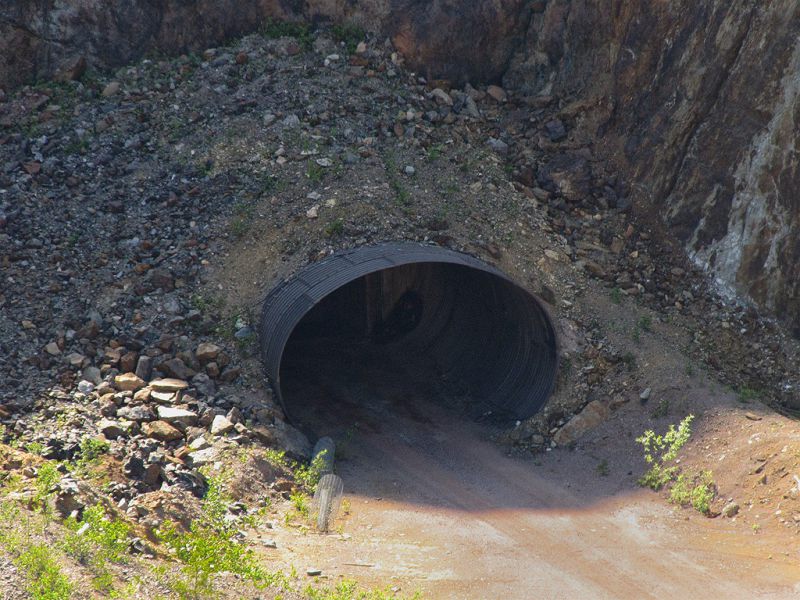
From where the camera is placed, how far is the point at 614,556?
9.99 m

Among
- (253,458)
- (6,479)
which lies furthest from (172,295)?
(6,479)

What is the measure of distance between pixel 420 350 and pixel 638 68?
5589mm

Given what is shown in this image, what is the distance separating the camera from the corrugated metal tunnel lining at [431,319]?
12.2 m

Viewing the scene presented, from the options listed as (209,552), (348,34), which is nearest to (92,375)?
(209,552)

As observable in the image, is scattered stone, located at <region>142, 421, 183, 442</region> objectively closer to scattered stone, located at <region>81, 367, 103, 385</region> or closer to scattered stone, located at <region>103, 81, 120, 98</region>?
scattered stone, located at <region>81, 367, 103, 385</region>

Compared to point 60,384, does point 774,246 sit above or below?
above

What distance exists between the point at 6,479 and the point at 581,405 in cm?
721

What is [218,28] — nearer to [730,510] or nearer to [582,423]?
[582,423]

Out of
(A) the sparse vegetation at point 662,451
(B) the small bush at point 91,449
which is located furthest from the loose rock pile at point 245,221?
(A) the sparse vegetation at point 662,451

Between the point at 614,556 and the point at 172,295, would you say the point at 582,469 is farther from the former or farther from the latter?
the point at 172,295

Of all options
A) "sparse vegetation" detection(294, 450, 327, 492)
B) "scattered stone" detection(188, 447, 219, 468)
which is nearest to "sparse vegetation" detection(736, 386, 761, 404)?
"sparse vegetation" detection(294, 450, 327, 492)

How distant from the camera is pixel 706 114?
47.6 feet

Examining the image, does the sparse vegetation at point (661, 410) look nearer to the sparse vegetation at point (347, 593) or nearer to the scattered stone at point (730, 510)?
the scattered stone at point (730, 510)

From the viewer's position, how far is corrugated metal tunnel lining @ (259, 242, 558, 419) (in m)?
12.2
